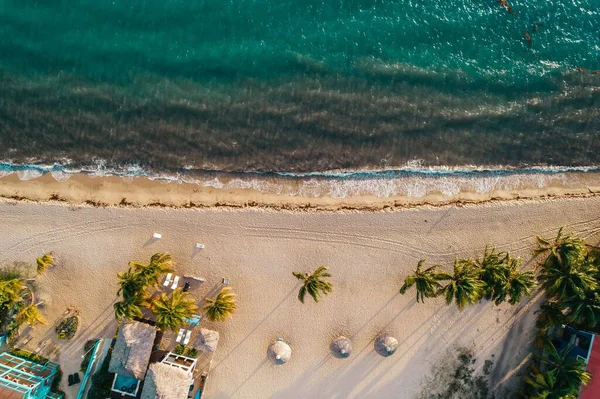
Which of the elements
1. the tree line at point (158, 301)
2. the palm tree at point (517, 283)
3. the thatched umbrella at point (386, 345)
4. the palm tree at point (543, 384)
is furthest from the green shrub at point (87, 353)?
the palm tree at point (543, 384)

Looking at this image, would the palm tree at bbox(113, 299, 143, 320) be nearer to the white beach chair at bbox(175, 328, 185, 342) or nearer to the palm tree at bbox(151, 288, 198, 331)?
the palm tree at bbox(151, 288, 198, 331)

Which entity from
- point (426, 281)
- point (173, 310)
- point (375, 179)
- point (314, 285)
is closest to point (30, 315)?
point (173, 310)

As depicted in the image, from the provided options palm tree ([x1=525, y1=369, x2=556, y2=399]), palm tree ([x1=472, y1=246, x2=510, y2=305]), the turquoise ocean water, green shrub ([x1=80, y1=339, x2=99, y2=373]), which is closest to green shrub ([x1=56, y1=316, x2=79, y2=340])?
green shrub ([x1=80, y1=339, x2=99, y2=373])

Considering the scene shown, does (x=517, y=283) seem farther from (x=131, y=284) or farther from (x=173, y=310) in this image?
(x=131, y=284)

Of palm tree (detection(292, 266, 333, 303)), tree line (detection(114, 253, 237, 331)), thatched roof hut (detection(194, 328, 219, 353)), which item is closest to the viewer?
tree line (detection(114, 253, 237, 331))

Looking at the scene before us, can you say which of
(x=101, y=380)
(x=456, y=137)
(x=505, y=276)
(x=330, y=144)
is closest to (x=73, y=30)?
(x=330, y=144)

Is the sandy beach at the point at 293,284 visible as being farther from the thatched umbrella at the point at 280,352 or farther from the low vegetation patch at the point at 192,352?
the low vegetation patch at the point at 192,352
